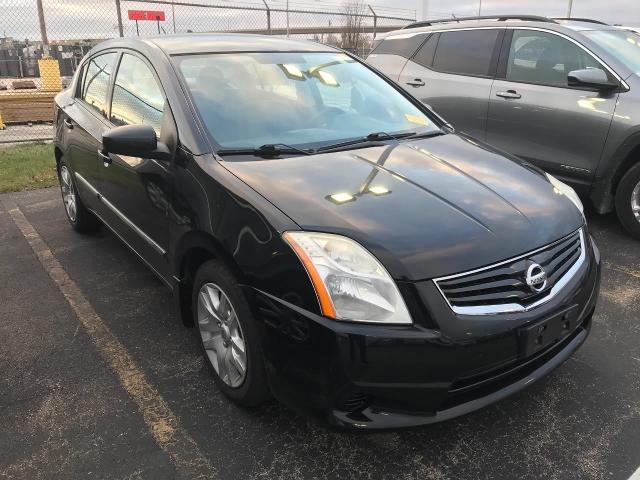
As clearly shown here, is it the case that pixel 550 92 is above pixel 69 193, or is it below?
above

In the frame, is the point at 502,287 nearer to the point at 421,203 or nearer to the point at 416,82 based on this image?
the point at 421,203

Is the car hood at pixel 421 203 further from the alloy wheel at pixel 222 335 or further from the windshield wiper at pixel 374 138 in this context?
the alloy wheel at pixel 222 335

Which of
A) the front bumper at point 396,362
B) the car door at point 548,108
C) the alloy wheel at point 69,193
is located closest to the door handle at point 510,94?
the car door at point 548,108

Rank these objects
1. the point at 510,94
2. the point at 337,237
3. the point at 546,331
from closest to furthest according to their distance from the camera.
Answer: the point at 337,237, the point at 546,331, the point at 510,94

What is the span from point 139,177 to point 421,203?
66.0 inches

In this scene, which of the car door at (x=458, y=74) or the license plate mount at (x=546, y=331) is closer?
the license plate mount at (x=546, y=331)

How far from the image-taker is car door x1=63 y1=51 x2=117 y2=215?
3.81 meters

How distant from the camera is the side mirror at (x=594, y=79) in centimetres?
443

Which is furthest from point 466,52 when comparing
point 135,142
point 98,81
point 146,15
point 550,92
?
point 146,15

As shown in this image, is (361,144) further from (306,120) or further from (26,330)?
(26,330)

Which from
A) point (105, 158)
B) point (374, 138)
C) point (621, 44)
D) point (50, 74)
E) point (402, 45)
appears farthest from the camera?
point (50, 74)

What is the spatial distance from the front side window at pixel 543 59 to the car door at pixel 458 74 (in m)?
0.21

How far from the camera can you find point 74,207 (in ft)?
15.9

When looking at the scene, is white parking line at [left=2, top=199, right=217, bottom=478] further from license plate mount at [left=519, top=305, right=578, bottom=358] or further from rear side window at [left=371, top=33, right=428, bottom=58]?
rear side window at [left=371, top=33, right=428, bottom=58]
